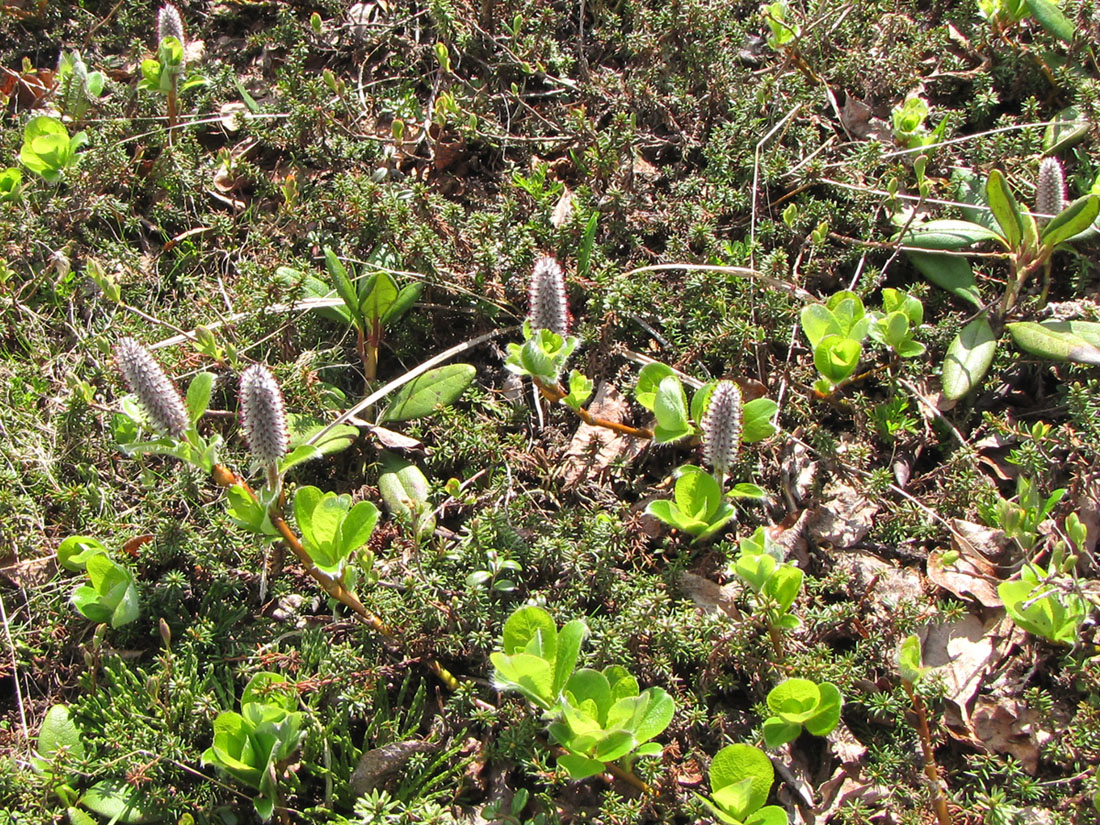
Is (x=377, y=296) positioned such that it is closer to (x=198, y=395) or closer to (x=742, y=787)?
(x=198, y=395)

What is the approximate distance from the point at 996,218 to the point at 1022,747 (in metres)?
1.87

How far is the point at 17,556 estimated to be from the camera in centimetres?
325

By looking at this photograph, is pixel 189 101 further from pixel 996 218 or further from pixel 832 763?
pixel 832 763

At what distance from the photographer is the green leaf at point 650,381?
321 cm

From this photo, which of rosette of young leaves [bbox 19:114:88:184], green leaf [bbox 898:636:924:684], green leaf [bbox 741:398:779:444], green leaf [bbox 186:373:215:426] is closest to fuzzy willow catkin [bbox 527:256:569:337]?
green leaf [bbox 741:398:779:444]

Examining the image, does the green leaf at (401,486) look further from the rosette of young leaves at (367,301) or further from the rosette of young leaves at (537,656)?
the rosette of young leaves at (537,656)

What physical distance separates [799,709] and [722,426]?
0.87 meters

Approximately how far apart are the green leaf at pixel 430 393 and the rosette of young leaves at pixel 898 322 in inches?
57.5

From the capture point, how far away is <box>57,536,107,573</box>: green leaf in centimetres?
308

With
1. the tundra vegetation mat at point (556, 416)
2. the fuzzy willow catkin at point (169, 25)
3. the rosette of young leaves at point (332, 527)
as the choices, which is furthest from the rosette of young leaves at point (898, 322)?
the fuzzy willow catkin at point (169, 25)

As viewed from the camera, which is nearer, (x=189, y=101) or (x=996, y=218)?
(x=996, y=218)

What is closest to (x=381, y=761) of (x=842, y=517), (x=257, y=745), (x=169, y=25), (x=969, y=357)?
(x=257, y=745)

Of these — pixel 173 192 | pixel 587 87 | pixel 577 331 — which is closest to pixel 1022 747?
pixel 577 331

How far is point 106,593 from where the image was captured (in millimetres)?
3000
